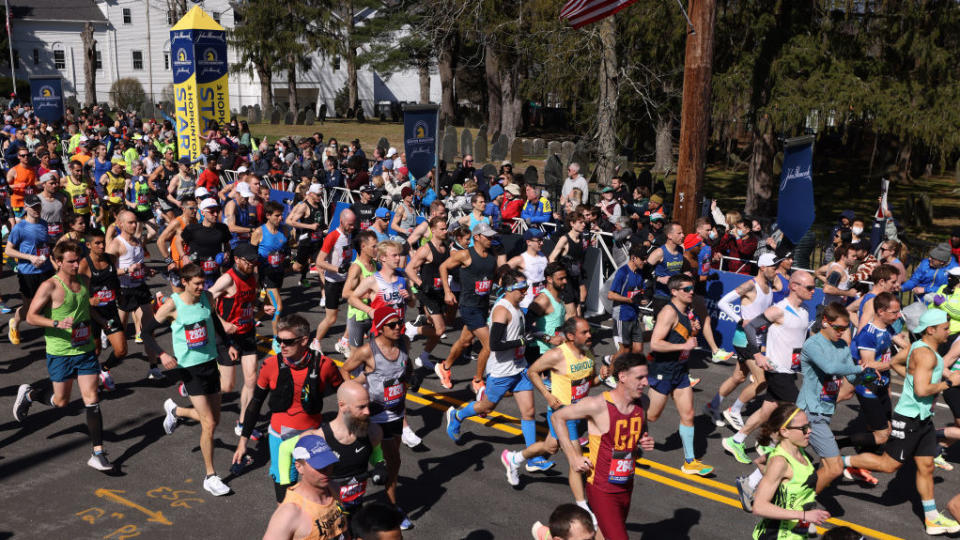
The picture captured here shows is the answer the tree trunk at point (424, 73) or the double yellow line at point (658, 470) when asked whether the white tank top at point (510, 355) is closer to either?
the double yellow line at point (658, 470)

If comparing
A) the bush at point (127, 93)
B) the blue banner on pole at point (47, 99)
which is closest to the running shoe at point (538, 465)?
the blue banner on pole at point (47, 99)

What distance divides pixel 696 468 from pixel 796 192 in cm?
641

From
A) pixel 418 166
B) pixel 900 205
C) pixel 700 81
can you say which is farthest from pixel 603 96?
pixel 900 205

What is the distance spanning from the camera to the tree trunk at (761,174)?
70.0 ft

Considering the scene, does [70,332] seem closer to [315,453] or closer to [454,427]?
[454,427]

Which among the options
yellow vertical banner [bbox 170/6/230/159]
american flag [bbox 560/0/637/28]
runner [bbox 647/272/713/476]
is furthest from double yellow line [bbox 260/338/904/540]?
yellow vertical banner [bbox 170/6/230/159]

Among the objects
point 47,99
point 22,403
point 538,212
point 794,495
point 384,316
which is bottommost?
point 22,403

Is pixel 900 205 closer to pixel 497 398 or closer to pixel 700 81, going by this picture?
pixel 700 81

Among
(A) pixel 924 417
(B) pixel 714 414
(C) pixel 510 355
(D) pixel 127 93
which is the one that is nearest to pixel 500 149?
(B) pixel 714 414

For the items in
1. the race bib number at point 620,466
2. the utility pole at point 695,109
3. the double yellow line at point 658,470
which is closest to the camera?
the race bib number at point 620,466

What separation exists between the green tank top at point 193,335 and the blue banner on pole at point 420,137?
349 inches

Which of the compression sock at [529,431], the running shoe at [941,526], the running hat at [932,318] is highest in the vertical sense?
the running hat at [932,318]

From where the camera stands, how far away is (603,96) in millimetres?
20234

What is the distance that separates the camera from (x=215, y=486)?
25.4 ft
